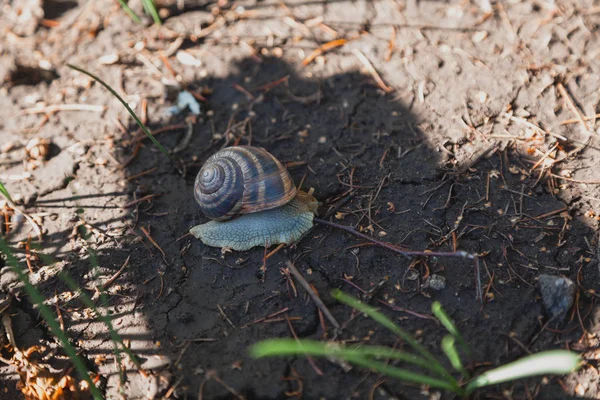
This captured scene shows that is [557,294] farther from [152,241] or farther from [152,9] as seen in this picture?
[152,9]

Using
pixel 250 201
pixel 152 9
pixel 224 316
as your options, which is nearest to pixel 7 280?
pixel 224 316

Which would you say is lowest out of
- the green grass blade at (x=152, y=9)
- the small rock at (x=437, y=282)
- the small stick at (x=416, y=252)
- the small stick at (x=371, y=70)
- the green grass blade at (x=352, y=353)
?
the small rock at (x=437, y=282)

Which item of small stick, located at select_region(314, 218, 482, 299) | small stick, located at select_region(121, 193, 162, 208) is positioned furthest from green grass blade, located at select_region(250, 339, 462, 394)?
small stick, located at select_region(121, 193, 162, 208)

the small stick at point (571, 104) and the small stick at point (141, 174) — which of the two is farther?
the small stick at point (141, 174)

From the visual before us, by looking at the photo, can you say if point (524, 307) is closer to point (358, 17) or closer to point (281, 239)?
point (281, 239)

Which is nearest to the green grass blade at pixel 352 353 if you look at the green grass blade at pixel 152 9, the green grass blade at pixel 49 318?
the green grass blade at pixel 49 318

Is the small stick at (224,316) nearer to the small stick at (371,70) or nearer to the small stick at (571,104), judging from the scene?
the small stick at (371,70)

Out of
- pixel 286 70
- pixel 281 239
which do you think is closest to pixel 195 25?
pixel 286 70
